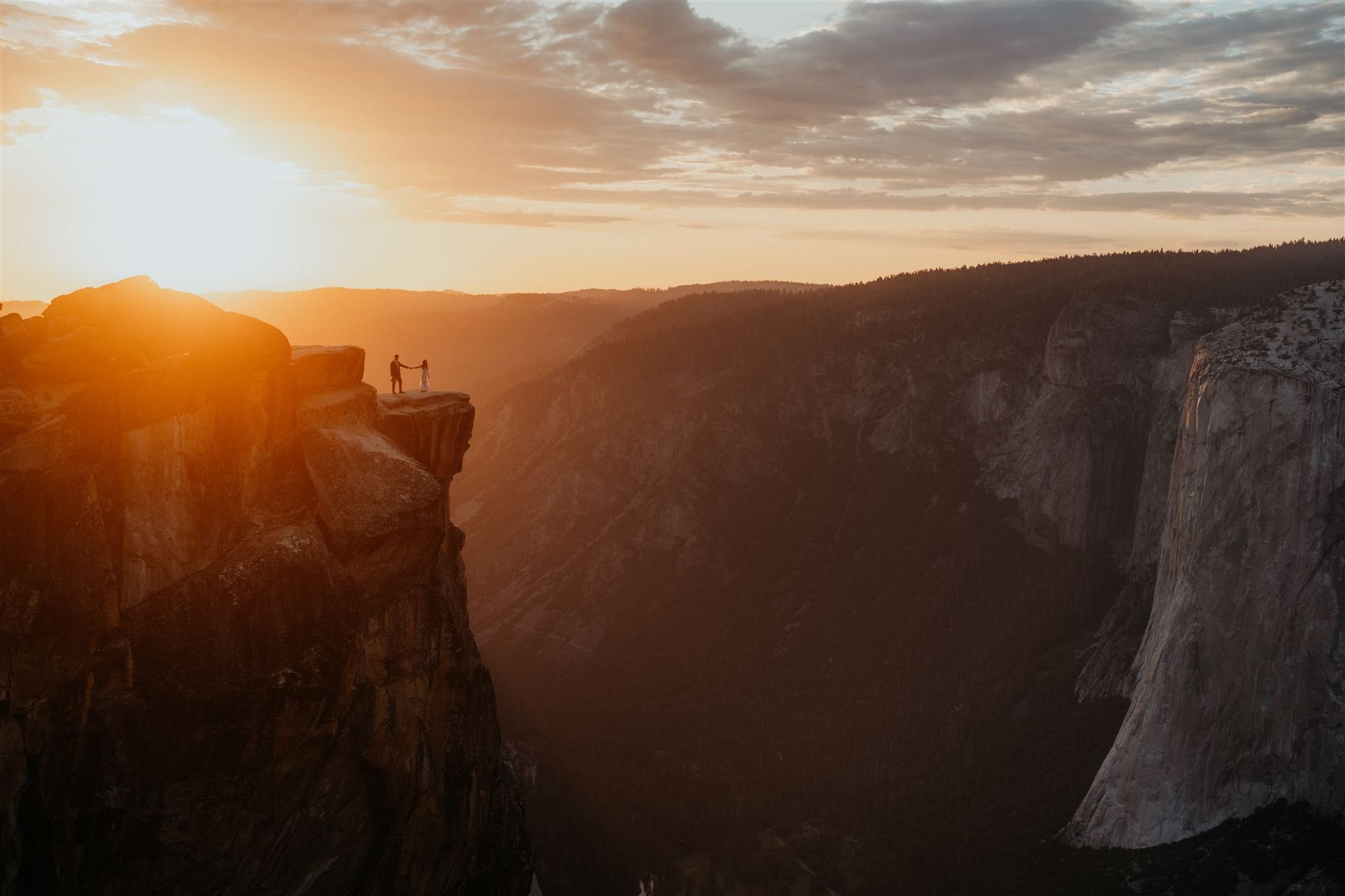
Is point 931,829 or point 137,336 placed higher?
point 137,336

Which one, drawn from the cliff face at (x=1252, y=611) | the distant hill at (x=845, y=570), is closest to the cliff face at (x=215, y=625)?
the distant hill at (x=845, y=570)

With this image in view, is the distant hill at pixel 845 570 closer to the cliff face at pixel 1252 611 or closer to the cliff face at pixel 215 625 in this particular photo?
the cliff face at pixel 1252 611

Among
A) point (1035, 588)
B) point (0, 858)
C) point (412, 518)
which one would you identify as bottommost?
point (1035, 588)

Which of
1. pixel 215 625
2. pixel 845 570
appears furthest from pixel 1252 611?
pixel 845 570

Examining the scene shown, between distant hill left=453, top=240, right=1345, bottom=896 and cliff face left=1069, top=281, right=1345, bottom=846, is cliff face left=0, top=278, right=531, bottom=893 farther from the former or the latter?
cliff face left=1069, top=281, right=1345, bottom=846

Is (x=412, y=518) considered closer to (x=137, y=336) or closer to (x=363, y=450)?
(x=363, y=450)

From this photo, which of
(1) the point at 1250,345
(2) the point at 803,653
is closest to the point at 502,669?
(2) the point at 803,653
